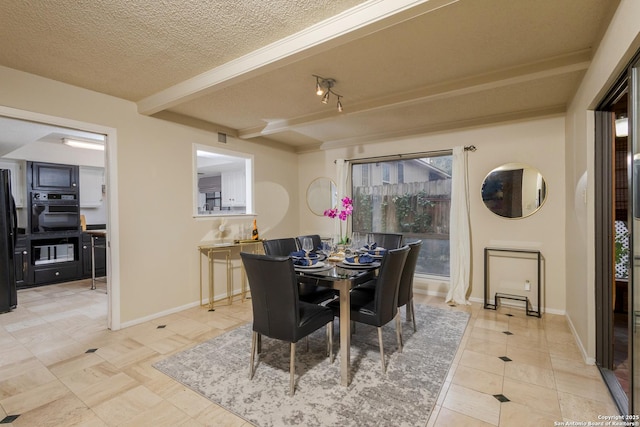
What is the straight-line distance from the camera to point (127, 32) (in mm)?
2053

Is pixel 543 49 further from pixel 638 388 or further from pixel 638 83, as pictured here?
pixel 638 388

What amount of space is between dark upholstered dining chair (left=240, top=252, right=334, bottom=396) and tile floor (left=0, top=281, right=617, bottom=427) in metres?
0.57

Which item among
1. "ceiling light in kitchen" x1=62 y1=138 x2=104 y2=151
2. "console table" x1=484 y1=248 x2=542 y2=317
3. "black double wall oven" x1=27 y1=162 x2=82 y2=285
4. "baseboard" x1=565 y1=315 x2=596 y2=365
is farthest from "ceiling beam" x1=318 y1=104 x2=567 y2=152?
"black double wall oven" x1=27 y1=162 x2=82 y2=285

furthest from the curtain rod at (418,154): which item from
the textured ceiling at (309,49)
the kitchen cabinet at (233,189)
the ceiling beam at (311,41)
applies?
the kitchen cabinet at (233,189)

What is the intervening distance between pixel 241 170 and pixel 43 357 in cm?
530

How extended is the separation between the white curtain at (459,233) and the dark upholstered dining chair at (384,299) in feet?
6.37

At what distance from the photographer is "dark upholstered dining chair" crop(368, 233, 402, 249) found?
11.8ft

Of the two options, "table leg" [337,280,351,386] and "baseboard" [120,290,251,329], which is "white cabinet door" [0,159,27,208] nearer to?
"baseboard" [120,290,251,329]

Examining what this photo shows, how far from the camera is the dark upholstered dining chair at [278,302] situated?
2010 millimetres

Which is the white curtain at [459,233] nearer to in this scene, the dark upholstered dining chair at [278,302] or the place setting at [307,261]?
the place setting at [307,261]

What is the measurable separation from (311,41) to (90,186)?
21.5 feet

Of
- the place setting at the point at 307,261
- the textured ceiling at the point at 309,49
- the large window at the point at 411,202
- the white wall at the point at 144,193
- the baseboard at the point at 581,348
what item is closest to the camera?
the textured ceiling at the point at 309,49

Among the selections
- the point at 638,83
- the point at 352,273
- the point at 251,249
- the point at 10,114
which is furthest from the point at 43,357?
the point at 638,83

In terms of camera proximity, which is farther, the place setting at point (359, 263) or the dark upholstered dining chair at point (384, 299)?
the place setting at point (359, 263)
